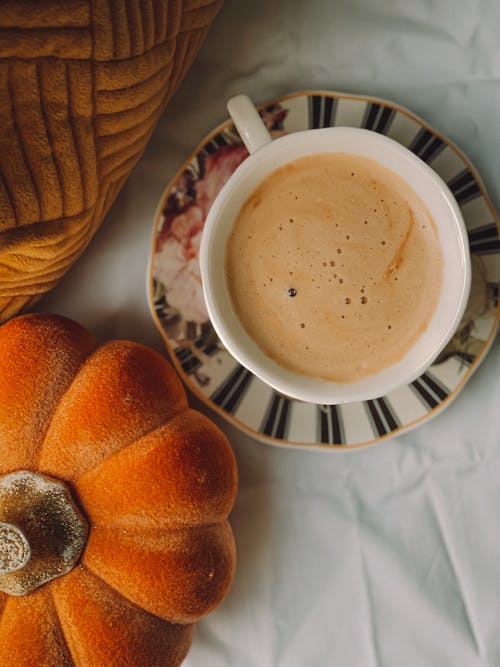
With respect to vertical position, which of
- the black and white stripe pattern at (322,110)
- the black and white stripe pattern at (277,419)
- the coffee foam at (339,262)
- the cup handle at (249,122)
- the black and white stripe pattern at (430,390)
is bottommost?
the black and white stripe pattern at (277,419)

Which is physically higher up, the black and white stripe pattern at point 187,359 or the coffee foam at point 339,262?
the coffee foam at point 339,262

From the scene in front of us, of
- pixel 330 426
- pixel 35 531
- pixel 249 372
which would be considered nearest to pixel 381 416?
pixel 330 426

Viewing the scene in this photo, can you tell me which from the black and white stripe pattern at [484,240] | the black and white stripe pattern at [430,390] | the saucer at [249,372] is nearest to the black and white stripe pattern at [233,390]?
the saucer at [249,372]

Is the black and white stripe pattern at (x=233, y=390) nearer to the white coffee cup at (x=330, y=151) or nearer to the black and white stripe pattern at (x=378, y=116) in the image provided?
the white coffee cup at (x=330, y=151)

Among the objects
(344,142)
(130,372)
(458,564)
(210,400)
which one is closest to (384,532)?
(458,564)

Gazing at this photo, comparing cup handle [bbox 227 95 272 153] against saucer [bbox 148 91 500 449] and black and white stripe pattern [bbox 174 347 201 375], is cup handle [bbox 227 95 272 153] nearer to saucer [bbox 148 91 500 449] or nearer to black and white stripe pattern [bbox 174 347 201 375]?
saucer [bbox 148 91 500 449]

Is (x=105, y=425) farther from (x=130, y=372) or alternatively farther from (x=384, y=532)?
(x=384, y=532)

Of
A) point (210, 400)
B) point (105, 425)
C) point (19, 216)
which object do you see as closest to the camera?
point (19, 216)

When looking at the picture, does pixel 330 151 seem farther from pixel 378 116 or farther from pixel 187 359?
pixel 187 359
